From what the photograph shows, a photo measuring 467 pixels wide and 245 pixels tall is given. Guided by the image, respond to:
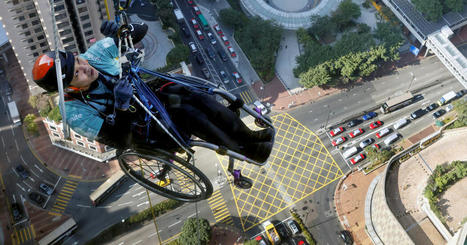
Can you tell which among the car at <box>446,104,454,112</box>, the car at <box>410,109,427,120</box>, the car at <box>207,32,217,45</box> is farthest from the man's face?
the car at <box>446,104,454,112</box>

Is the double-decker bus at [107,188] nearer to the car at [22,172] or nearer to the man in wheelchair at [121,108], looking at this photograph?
the car at [22,172]

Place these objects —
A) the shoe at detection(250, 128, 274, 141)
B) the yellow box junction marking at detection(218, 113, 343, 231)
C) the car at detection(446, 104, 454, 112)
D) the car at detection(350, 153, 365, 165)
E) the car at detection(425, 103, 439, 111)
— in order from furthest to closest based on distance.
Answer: the car at detection(425, 103, 439, 111) → the car at detection(446, 104, 454, 112) → the car at detection(350, 153, 365, 165) → the yellow box junction marking at detection(218, 113, 343, 231) → the shoe at detection(250, 128, 274, 141)

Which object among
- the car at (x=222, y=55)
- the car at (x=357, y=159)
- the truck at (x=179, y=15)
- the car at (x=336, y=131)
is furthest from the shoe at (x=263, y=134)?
the truck at (x=179, y=15)

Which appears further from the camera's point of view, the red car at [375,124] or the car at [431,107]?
the car at [431,107]

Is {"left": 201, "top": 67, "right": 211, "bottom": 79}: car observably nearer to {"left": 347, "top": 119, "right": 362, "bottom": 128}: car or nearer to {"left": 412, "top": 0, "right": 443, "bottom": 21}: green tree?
{"left": 347, "top": 119, "right": 362, "bottom": 128}: car

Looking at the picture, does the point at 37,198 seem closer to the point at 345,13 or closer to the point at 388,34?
the point at 345,13
